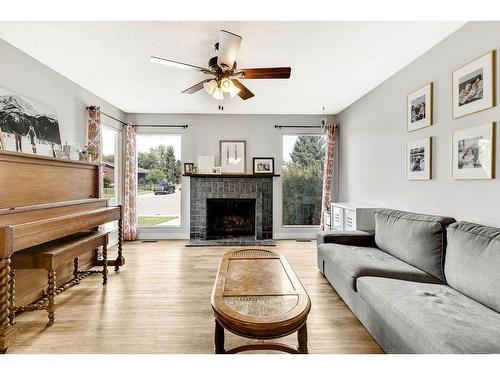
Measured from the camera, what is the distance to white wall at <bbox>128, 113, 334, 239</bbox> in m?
5.35

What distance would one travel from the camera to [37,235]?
6.72 ft

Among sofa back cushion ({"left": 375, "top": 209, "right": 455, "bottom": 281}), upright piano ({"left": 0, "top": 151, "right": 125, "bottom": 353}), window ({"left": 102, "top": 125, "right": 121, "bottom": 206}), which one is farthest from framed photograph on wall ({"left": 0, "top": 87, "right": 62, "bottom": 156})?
sofa back cushion ({"left": 375, "top": 209, "right": 455, "bottom": 281})

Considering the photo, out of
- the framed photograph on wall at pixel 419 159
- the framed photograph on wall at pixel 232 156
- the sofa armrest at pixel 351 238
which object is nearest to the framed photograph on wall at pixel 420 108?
the framed photograph on wall at pixel 419 159

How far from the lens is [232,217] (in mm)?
5566

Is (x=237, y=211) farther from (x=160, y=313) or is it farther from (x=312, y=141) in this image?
(x=160, y=313)

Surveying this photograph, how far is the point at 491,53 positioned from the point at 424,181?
128 centimetres

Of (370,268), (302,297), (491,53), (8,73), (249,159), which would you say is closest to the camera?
(302,297)

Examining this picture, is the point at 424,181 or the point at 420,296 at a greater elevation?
the point at 424,181

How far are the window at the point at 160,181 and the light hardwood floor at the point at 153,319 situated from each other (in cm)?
204

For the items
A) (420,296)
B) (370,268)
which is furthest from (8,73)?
(420,296)

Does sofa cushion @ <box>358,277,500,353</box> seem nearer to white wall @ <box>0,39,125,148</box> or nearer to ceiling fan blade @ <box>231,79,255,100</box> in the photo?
ceiling fan blade @ <box>231,79,255,100</box>

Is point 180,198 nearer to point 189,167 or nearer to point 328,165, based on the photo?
point 189,167

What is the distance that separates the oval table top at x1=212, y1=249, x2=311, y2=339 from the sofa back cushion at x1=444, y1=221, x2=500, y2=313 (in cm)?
114

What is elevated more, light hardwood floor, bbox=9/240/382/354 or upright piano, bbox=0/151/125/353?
upright piano, bbox=0/151/125/353
